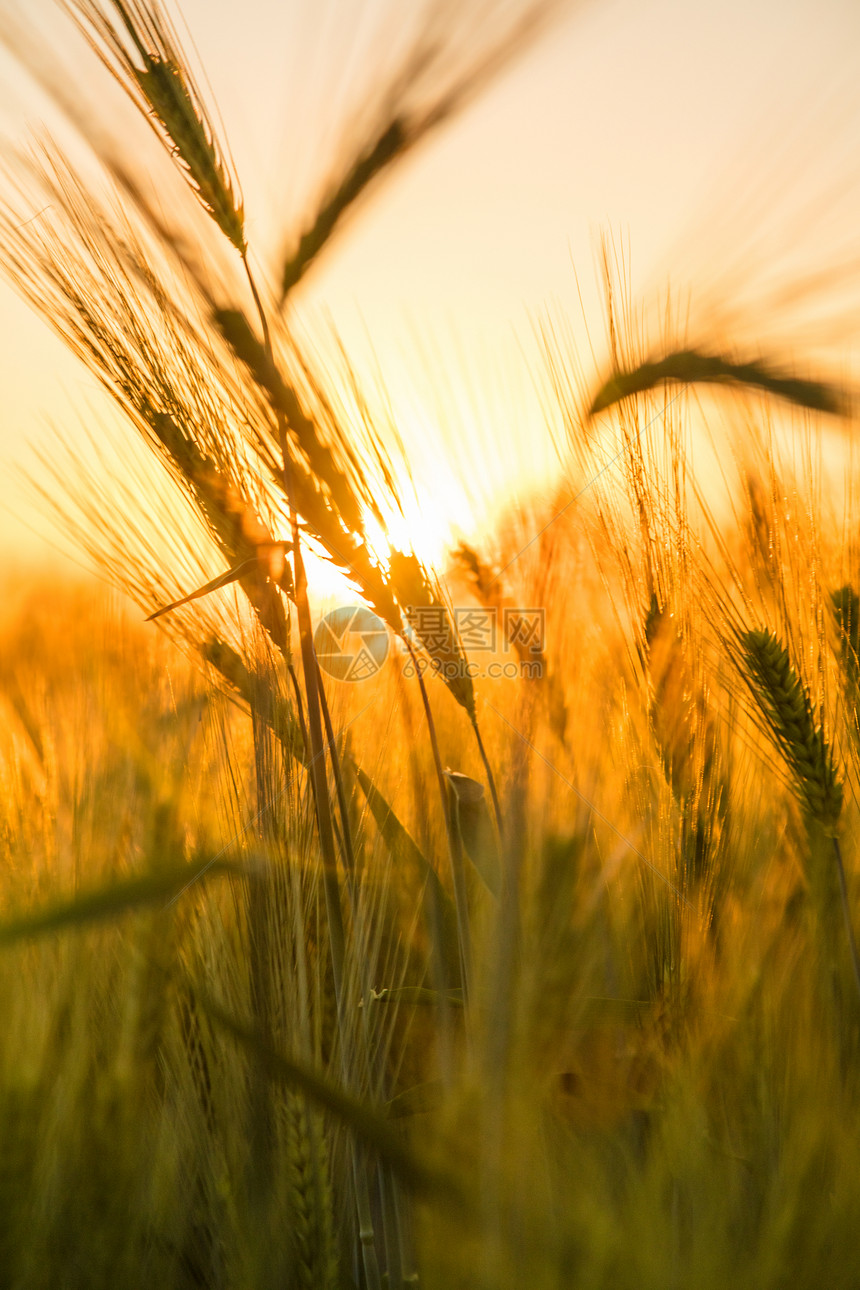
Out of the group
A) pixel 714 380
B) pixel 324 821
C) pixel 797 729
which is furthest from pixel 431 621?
pixel 714 380

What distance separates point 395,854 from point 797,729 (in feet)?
1.26

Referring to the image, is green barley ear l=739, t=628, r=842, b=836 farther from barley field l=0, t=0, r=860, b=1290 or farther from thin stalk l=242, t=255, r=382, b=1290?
thin stalk l=242, t=255, r=382, b=1290

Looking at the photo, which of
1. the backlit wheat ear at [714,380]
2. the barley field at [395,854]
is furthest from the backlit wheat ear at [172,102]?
the backlit wheat ear at [714,380]

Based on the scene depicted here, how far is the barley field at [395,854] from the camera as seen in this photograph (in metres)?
0.49

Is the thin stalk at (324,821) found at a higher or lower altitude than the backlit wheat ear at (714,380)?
lower

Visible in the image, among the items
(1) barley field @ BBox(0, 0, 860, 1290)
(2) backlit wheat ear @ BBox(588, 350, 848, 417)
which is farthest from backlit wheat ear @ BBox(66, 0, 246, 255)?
(2) backlit wheat ear @ BBox(588, 350, 848, 417)

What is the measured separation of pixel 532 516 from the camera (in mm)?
650

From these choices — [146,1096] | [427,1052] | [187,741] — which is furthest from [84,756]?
[427,1052]

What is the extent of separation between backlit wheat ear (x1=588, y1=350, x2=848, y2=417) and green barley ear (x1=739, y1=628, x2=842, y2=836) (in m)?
0.29

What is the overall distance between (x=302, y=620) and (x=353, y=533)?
0.27 ft

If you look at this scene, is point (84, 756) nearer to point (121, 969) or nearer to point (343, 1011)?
point (121, 969)

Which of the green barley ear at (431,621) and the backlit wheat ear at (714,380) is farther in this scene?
the backlit wheat ear at (714,380)

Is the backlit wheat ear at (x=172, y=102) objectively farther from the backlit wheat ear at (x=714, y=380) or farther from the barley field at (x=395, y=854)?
the backlit wheat ear at (x=714, y=380)

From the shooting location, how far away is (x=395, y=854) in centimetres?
63
